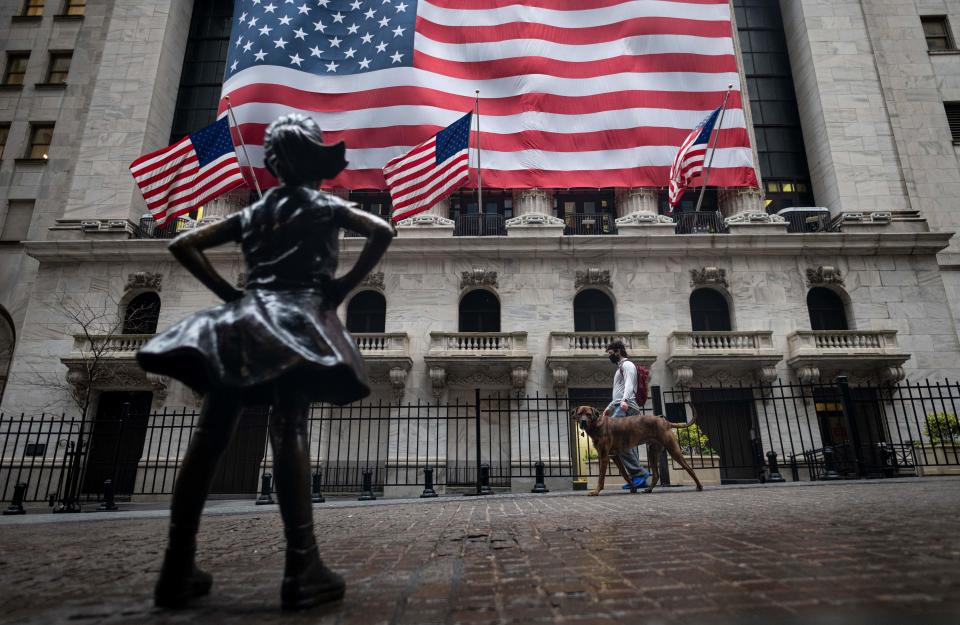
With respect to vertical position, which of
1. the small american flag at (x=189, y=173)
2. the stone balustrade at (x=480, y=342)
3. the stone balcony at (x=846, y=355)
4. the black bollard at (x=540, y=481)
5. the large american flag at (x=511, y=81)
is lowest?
the black bollard at (x=540, y=481)

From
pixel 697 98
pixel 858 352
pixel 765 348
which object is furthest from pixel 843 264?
pixel 697 98

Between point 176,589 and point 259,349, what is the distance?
3.04 feet

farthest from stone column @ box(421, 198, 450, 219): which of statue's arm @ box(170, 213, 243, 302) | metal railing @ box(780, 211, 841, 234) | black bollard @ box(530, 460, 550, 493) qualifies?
statue's arm @ box(170, 213, 243, 302)

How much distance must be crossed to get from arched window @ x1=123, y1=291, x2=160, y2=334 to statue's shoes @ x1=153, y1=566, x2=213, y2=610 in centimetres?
2009

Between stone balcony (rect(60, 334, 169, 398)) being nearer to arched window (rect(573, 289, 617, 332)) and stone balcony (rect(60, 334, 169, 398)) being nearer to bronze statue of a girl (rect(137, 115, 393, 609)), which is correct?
arched window (rect(573, 289, 617, 332))

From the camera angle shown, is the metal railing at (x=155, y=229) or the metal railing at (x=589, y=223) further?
the metal railing at (x=589, y=223)

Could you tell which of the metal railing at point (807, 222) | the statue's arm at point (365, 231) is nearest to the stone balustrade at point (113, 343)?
the statue's arm at point (365, 231)

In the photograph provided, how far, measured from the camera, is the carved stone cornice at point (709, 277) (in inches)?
738

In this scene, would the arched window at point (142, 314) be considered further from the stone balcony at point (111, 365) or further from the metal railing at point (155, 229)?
the metal railing at point (155, 229)

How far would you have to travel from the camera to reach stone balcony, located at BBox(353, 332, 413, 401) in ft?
57.0

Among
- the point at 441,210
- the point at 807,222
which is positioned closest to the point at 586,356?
the point at 441,210

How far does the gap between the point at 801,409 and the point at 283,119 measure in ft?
63.6

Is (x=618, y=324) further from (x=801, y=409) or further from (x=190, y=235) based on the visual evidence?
(x=190, y=235)

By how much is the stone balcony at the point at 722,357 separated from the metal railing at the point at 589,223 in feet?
18.2
